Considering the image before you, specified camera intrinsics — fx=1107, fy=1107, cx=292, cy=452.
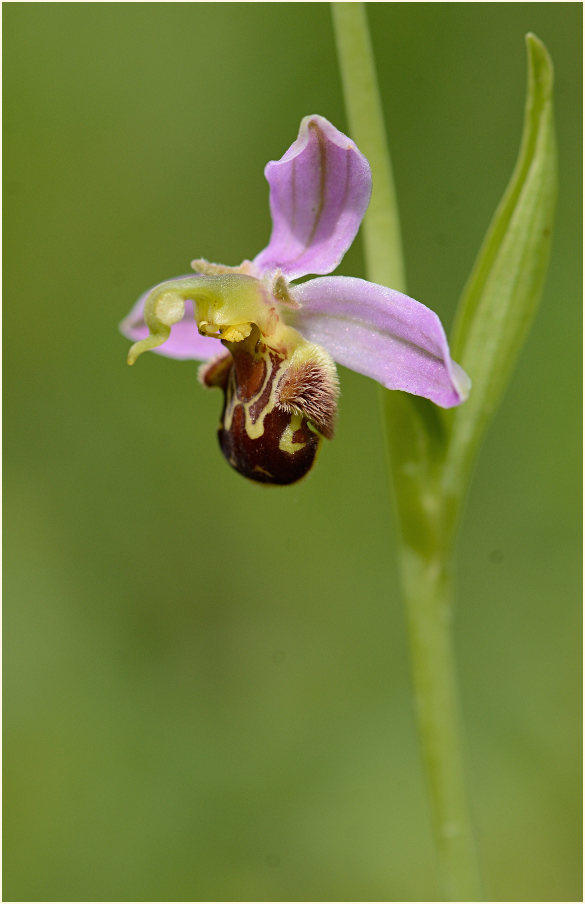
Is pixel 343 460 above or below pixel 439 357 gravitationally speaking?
below

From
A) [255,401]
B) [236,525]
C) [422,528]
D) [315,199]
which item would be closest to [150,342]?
[255,401]

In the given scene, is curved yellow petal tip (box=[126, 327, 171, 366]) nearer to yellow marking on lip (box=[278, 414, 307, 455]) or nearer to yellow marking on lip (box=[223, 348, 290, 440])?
yellow marking on lip (box=[223, 348, 290, 440])

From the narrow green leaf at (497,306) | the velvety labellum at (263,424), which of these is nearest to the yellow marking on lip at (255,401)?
the velvety labellum at (263,424)

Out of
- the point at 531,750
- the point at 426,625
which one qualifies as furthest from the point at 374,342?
the point at 531,750

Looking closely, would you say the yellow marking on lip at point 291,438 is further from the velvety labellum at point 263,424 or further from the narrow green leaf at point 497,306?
the narrow green leaf at point 497,306

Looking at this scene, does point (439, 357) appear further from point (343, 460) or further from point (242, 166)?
point (242, 166)

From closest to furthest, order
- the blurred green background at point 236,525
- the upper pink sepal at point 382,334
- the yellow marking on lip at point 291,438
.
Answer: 1. the upper pink sepal at point 382,334
2. the yellow marking on lip at point 291,438
3. the blurred green background at point 236,525
